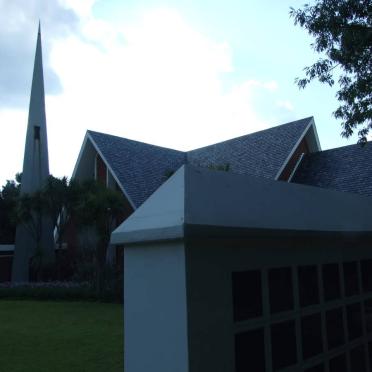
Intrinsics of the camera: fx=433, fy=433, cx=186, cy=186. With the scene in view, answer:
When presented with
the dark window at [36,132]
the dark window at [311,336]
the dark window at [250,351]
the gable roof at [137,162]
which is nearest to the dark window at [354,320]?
the dark window at [311,336]

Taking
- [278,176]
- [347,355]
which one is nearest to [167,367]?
[347,355]

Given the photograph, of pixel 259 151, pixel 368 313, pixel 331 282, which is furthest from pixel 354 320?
pixel 259 151

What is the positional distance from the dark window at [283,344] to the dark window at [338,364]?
1.65ft

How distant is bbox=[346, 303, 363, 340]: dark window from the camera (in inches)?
132

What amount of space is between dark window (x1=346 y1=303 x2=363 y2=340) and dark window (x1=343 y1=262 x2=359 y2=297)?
11 centimetres

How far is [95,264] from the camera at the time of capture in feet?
57.2

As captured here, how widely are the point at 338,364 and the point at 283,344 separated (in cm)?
77

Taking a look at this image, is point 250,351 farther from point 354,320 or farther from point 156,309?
point 354,320

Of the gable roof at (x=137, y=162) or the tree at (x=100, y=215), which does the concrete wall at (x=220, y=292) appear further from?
the gable roof at (x=137, y=162)

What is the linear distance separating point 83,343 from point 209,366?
22.7ft

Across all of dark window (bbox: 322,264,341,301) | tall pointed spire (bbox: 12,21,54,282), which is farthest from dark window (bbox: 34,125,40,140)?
dark window (bbox: 322,264,341,301)

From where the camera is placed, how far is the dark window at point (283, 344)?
2.58 metres

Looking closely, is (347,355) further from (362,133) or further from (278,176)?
(278,176)

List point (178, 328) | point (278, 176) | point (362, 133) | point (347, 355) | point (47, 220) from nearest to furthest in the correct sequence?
point (178, 328) < point (347, 355) < point (362, 133) < point (278, 176) < point (47, 220)
